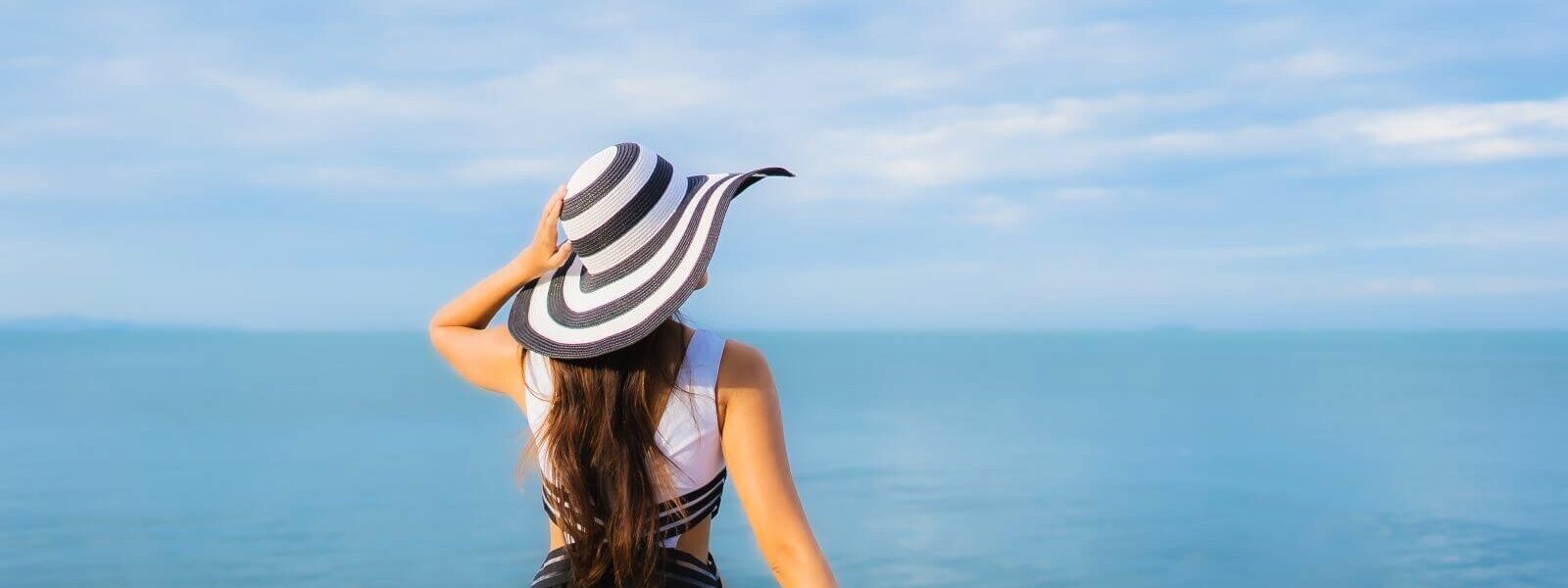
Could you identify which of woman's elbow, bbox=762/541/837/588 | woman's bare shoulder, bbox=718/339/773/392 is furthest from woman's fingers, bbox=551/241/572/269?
woman's elbow, bbox=762/541/837/588

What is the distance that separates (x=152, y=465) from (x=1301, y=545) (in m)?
13.4

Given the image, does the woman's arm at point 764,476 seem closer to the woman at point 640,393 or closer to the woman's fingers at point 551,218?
the woman at point 640,393

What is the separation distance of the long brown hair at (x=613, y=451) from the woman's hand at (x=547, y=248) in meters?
0.14

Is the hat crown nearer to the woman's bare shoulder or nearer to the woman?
the woman

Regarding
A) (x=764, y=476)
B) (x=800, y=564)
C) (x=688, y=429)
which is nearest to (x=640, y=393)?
(x=688, y=429)

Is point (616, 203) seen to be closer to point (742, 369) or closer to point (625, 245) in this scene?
point (625, 245)

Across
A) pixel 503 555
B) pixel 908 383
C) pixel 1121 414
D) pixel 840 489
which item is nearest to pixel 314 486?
pixel 503 555

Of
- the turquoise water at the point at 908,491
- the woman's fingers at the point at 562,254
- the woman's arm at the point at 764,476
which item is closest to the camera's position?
the woman's arm at the point at 764,476

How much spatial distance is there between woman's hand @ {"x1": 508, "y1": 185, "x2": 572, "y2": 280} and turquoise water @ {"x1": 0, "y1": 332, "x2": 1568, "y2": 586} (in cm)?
187

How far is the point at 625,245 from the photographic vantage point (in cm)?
176

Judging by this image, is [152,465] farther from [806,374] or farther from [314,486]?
[806,374]

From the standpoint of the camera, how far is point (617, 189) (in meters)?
1.73

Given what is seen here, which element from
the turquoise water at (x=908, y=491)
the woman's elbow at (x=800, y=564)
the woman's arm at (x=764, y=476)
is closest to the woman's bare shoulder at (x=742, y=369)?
the woman's arm at (x=764, y=476)

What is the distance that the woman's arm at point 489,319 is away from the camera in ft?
5.97
